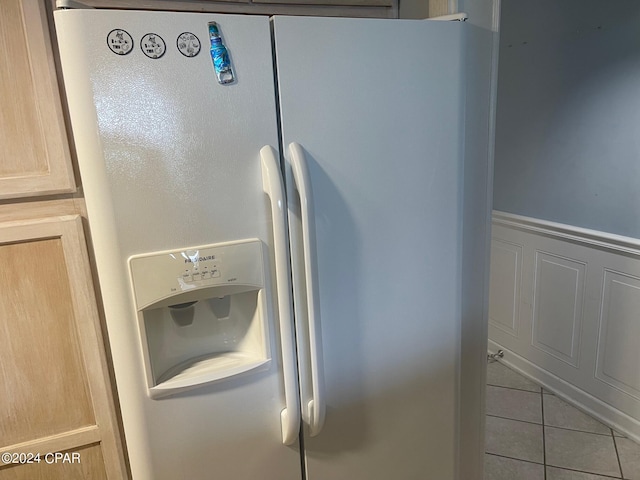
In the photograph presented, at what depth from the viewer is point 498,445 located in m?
2.18

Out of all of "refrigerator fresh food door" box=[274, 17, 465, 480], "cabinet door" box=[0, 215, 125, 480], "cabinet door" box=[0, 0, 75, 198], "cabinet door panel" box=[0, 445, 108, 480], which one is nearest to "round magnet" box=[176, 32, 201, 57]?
"refrigerator fresh food door" box=[274, 17, 465, 480]

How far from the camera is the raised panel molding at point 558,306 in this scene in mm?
2338

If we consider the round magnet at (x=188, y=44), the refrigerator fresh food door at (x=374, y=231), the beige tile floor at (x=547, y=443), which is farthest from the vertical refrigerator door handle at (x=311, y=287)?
the beige tile floor at (x=547, y=443)

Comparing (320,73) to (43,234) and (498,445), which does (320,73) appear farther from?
(498,445)

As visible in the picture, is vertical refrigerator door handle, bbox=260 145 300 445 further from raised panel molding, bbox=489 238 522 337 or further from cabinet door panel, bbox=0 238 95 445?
raised panel molding, bbox=489 238 522 337

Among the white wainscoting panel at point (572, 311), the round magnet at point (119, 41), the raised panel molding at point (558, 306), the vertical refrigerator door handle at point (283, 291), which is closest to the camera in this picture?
the round magnet at point (119, 41)

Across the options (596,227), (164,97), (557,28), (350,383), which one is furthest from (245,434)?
(557,28)

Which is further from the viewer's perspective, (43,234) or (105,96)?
(43,234)

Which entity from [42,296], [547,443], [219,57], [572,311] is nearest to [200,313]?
[42,296]

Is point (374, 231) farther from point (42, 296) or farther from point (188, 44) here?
point (42, 296)

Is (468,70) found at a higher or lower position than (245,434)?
higher

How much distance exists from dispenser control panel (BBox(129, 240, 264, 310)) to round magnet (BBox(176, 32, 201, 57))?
376mm

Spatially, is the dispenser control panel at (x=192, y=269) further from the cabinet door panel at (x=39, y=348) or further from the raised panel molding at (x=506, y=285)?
the raised panel molding at (x=506, y=285)

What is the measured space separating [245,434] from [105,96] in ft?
2.55
